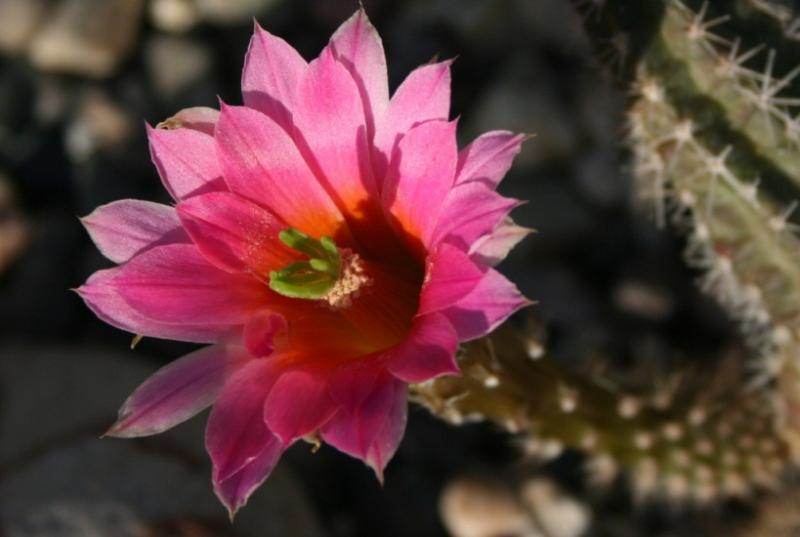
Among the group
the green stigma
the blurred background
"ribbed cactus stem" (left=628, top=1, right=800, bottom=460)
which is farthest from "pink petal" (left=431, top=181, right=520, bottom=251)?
the blurred background

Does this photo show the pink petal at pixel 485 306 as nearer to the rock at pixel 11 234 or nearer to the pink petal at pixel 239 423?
the pink petal at pixel 239 423

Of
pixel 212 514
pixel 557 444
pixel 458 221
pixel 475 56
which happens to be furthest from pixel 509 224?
pixel 475 56

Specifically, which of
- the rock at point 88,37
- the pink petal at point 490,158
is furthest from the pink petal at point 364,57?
the rock at point 88,37

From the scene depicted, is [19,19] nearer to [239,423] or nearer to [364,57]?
[364,57]

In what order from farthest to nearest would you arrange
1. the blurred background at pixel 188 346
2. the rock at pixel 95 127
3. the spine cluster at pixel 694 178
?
the rock at pixel 95 127 → the blurred background at pixel 188 346 → the spine cluster at pixel 694 178

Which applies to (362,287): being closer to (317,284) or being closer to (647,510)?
(317,284)
